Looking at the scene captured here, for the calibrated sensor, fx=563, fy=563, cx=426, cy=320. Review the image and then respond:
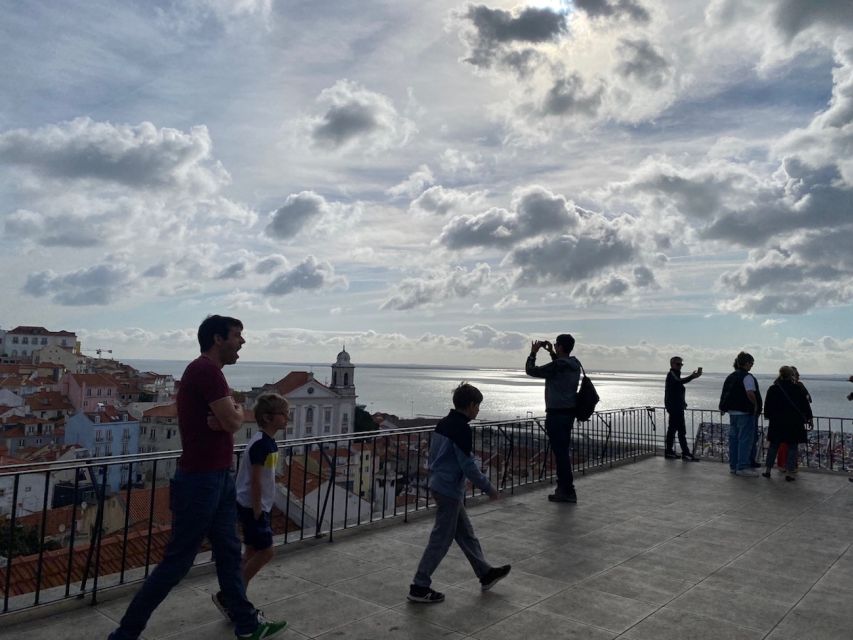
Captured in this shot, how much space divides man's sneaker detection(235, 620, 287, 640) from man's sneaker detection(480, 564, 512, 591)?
1529 millimetres

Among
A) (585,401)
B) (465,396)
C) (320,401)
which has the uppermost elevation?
(465,396)

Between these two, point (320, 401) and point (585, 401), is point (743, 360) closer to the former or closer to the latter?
point (585, 401)

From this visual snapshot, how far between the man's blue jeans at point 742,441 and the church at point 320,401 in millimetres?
71816

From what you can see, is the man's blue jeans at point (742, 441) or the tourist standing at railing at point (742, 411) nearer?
the tourist standing at railing at point (742, 411)

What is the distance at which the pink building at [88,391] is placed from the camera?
246 feet

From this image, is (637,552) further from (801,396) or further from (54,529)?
(54,529)

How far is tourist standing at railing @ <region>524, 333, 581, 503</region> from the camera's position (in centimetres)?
728

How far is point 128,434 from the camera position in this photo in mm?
64312

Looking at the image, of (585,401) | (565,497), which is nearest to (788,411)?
(585,401)

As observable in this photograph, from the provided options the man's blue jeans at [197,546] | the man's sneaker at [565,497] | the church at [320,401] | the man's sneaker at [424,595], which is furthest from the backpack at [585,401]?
the church at [320,401]

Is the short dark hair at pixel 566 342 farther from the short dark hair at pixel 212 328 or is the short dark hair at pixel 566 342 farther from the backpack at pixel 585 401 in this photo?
the short dark hair at pixel 212 328

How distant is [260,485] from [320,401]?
79454 mm

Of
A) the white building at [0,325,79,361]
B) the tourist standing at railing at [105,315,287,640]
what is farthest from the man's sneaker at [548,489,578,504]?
the white building at [0,325,79,361]

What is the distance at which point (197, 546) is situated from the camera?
3.22m
